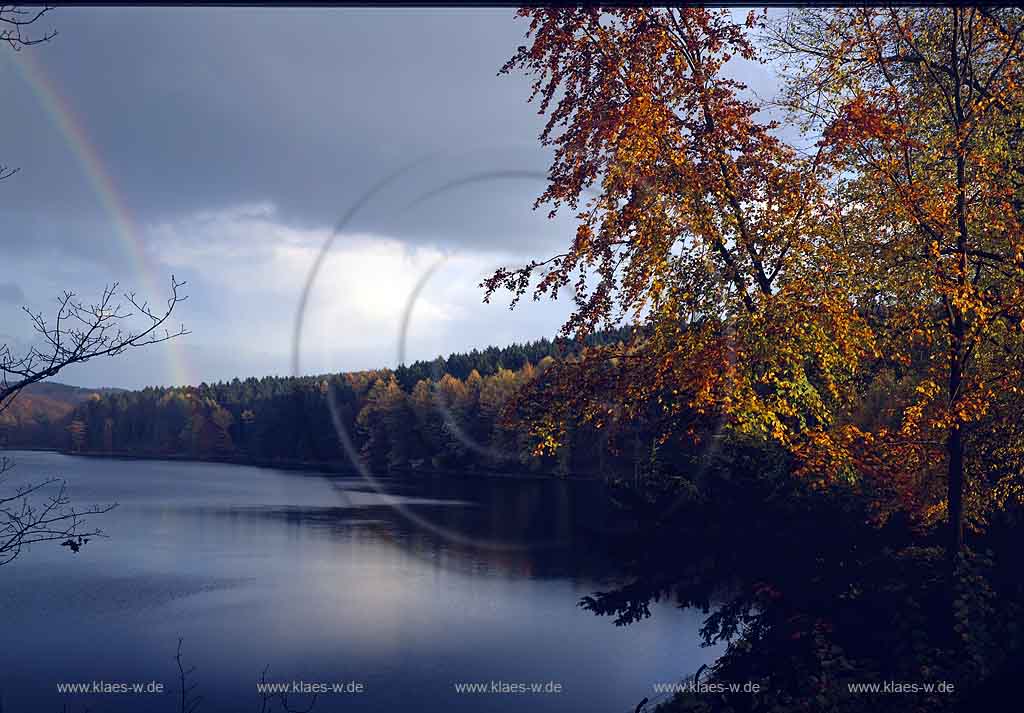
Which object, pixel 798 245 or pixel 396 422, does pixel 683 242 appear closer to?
pixel 798 245

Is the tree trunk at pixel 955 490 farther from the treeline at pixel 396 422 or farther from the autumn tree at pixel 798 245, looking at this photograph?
the treeline at pixel 396 422

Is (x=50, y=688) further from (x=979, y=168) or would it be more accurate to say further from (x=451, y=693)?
→ (x=979, y=168)

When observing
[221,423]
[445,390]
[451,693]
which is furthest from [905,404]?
[221,423]

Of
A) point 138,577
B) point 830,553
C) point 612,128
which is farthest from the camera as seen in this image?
point 138,577

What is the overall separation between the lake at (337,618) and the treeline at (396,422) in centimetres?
3988

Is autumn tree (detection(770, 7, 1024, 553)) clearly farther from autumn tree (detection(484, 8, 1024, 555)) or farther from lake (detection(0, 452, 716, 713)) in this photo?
lake (detection(0, 452, 716, 713))

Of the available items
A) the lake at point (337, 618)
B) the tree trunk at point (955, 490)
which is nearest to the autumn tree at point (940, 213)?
the tree trunk at point (955, 490)

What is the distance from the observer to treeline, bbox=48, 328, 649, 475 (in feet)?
393

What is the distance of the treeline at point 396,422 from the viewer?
120 meters

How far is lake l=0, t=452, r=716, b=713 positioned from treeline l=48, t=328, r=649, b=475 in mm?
39877

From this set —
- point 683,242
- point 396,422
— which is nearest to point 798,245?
point 683,242

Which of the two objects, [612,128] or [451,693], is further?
[451,693]

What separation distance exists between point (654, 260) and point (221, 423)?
188084 mm

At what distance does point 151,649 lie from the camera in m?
28.2
